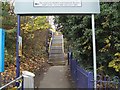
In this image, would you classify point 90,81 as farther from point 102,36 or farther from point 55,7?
point 102,36

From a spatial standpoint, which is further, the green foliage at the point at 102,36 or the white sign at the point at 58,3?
the green foliage at the point at 102,36

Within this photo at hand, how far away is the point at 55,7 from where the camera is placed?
301 inches

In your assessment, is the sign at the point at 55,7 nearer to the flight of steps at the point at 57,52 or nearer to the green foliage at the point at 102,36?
the green foliage at the point at 102,36

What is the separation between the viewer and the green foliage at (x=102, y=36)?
8.05 metres

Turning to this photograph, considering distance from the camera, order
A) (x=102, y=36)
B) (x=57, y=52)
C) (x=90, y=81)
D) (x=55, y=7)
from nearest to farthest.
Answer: (x=90, y=81)
(x=55, y=7)
(x=102, y=36)
(x=57, y=52)

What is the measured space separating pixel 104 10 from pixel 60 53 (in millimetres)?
14359

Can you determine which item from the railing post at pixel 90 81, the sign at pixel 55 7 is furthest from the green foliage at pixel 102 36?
the railing post at pixel 90 81

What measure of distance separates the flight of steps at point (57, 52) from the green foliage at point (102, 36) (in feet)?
34.6

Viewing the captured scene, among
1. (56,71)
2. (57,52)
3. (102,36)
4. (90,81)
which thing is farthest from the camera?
(57,52)

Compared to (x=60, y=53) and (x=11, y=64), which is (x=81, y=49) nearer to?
(x=11, y=64)

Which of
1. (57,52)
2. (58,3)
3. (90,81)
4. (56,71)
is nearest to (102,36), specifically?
(58,3)

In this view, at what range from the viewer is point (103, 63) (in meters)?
8.95

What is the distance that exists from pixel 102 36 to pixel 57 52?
46.7 feet

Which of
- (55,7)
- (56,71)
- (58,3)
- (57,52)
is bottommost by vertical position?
(56,71)
